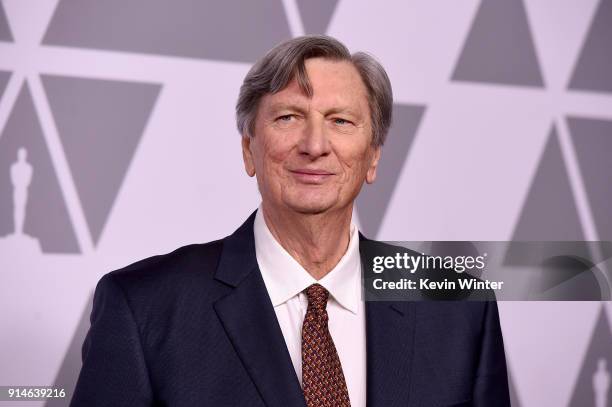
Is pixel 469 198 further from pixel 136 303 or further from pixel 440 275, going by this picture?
pixel 136 303

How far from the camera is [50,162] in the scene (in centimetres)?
257

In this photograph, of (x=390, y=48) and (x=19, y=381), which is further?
(x=390, y=48)

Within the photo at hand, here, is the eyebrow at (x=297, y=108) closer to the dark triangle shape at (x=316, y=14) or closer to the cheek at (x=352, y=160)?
the cheek at (x=352, y=160)

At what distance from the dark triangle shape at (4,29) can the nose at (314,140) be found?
50.0 inches

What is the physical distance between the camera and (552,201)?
2846 millimetres

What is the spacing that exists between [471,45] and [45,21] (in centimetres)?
134

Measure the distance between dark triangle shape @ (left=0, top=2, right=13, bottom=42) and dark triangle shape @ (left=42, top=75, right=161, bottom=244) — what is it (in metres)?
0.16

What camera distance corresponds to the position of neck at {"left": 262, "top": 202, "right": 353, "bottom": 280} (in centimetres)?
181

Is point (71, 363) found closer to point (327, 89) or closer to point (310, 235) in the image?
point (310, 235)

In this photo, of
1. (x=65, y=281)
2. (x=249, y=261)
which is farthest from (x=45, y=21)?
(x=249, y=261)

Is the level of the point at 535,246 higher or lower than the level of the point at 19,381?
higher

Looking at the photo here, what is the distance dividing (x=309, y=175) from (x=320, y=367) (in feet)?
1.27

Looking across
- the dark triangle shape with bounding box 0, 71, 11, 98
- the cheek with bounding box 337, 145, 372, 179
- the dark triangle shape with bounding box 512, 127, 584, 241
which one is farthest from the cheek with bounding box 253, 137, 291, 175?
the dark triangle shape with bounding box 512, 127, 584, 241

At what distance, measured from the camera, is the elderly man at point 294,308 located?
5.41 feet
